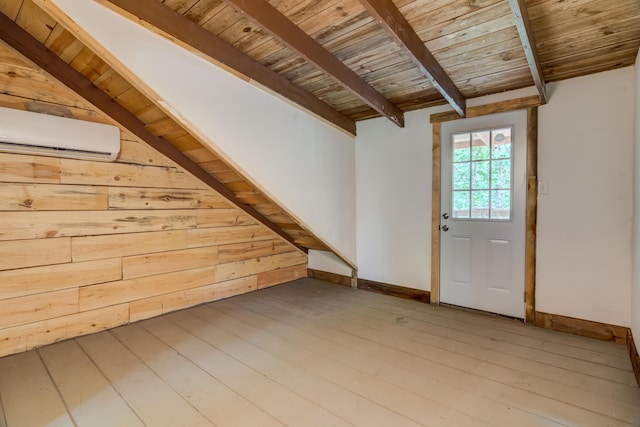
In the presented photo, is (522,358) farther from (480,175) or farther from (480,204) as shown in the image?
(480,175)

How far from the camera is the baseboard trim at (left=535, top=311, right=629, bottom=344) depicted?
7.69 ft

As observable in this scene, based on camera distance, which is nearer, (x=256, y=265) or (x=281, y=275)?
(x=256, y=265)

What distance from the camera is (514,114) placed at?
2.74 metres

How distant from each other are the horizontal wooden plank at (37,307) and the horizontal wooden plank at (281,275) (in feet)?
6.10

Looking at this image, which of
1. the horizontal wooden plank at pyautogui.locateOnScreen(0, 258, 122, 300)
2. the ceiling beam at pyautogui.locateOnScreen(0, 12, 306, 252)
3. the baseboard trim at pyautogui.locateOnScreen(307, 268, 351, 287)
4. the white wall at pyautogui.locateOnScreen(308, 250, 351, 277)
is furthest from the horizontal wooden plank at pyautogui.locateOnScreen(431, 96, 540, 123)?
the horizontal wooden plank at pyautogui.locateOnScreen(0, 258, 122, 300)

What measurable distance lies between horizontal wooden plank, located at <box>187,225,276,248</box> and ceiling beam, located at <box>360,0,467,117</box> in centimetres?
244

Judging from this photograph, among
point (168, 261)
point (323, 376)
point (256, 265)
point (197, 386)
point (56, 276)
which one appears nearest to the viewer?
point (197, 386)

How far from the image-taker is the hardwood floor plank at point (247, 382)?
159 centimetres

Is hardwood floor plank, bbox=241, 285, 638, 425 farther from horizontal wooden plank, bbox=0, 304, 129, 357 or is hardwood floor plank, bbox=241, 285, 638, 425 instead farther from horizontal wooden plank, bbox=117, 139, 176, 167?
horizontal wooden plank, bbox=117, 139, 176, 167

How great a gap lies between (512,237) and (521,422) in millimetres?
1647

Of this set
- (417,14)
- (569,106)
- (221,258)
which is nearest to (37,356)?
(221,258)

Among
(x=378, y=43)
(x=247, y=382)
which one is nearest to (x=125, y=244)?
(x=247, y=382)

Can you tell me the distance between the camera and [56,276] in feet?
7.77

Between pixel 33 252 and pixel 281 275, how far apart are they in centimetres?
248
